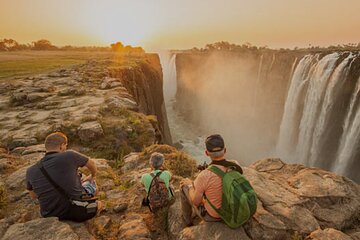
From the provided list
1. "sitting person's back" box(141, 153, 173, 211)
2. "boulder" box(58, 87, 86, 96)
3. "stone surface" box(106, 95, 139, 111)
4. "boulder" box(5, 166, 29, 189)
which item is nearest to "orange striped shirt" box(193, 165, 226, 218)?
"sitting person's back" box(141, 153, 173, 211)

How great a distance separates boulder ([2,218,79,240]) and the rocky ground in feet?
0.05

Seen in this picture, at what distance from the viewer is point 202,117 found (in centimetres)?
5103

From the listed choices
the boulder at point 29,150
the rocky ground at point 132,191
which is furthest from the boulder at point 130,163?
the boulder at point 29,150

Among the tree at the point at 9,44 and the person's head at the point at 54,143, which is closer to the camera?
the person's head at the point at 54,143

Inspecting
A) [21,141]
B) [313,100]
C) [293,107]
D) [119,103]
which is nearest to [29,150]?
[21,141]

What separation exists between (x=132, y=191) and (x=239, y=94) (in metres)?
40.3

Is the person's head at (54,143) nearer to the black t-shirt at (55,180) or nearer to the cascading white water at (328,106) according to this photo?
the black t-shirt at (55,180)

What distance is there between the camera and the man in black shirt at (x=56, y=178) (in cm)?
419

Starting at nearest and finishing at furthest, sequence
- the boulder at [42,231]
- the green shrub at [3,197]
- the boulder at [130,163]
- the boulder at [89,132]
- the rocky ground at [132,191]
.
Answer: the boulder at [42,231]
the rocky ground at [132,191]
the green shrub at [3,197]
the boulder at [130,163]
the boulder at [89,132]

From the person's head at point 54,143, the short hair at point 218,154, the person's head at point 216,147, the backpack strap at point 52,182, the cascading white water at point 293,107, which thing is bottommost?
the cascading white water at point 293,107

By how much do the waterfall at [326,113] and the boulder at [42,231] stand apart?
18997mm

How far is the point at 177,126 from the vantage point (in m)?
45.8

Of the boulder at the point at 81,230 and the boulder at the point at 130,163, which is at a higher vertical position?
the boulder at the point at 81,230

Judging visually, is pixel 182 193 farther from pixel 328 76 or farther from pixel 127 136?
pixel 328 76
